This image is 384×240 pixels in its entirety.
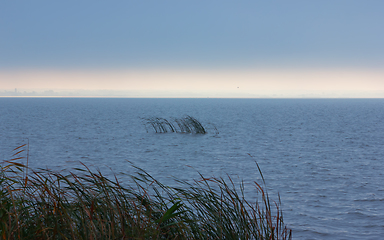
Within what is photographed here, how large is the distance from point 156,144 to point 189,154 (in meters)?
5.12

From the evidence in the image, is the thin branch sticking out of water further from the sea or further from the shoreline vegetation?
the shoreline vegetation

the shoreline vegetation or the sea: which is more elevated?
the shoreline vegetation

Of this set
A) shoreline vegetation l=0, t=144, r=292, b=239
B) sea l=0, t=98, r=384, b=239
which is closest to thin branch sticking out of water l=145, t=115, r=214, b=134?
sea l=0, t=98, r=384, b=239

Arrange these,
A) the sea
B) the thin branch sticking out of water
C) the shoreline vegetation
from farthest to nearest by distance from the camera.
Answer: the thin branch sticking out of water < the sea < the shoreline vegetation

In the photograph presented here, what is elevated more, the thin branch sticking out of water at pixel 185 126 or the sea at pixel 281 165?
the thin branch sticking out of water at pixel 185 126

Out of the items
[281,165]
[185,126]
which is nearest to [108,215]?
[281,165]

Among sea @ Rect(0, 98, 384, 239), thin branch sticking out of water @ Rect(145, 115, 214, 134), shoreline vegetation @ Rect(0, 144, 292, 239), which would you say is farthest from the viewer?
thin branch sticking out of water @ Rect(145, 115, 214, 134)

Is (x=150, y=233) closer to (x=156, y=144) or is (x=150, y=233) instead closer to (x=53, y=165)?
(x=53, y=165)

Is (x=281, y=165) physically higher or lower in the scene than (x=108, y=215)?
lower

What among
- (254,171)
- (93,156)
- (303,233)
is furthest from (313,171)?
(93,156)

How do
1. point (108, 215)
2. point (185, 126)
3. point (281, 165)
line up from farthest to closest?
point (185, 126), point (281, 165), point (108, 215)

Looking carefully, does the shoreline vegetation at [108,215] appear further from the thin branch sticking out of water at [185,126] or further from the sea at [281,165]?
the thin branch sticking out of water at [185,126]

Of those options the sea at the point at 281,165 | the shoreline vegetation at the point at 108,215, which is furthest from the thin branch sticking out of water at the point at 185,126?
the shoreline vegetation at the point at 108,215

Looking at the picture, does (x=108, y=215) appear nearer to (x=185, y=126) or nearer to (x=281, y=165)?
(x=281, y=165)
